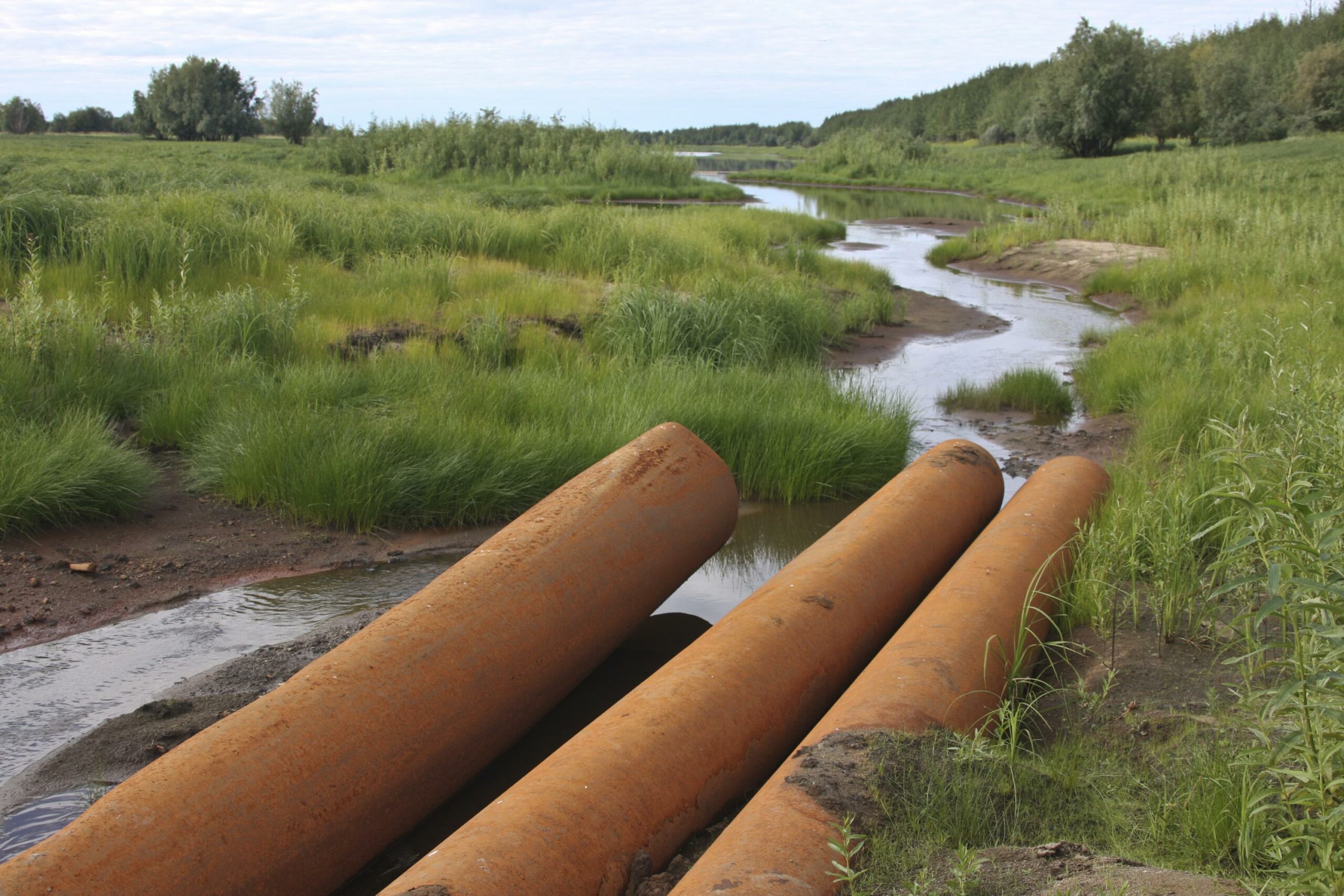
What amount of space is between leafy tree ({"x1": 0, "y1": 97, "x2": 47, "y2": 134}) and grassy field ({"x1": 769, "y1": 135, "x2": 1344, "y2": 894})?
51758 millimetres

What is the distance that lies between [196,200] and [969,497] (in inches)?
375

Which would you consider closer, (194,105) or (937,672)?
(937,672)

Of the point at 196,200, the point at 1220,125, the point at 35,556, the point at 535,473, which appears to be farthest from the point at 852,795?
the point at 1220,125

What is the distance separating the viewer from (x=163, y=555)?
16.8 ft

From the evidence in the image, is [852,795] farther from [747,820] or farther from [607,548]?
[607,548]

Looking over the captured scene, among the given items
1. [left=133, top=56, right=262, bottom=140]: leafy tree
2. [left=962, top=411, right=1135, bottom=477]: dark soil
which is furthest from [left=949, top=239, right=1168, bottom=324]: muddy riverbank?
[left=133, top=56, right=262, bottom=140]: leafy tree

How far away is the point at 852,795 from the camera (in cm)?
254

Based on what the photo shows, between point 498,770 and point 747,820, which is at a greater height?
point 747,820

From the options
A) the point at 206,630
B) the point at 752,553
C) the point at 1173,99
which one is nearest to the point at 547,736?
the point at 206,630

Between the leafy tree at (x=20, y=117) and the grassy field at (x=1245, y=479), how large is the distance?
51758 mm

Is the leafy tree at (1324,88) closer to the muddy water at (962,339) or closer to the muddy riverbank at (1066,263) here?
the muddy water at (962,339)

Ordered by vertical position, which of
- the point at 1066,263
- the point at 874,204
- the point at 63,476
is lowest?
the point at 63,476

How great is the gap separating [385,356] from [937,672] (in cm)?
545

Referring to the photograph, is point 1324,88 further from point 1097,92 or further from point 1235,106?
point 1097,92
